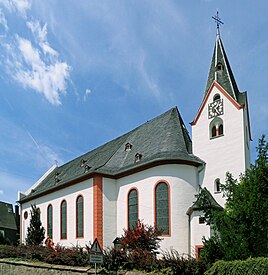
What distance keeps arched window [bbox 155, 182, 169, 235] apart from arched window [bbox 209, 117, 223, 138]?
4.72 m

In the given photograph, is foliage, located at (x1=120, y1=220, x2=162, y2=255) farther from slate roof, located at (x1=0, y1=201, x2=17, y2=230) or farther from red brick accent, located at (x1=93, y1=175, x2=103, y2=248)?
slate roof, located at (x1=0, y1=201, x2=17, y2=230)

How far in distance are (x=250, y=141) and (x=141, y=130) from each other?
33.0 ft

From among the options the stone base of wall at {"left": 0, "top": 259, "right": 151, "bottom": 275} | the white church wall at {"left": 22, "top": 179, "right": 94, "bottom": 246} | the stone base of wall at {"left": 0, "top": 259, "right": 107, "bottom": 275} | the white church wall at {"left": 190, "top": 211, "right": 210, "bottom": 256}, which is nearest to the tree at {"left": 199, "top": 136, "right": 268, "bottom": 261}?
the stone base of wall at {"left": 0, "top": 259, "right": 151, "bottom": 275}

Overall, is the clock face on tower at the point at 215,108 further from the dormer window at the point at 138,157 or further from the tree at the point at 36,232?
the tree at the point at 36,232

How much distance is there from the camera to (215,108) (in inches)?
1092

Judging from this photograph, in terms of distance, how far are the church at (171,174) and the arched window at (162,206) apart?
2 centimetres

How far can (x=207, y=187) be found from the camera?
88.2 ft

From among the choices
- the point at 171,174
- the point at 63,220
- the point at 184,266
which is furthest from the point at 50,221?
the point at 184,266

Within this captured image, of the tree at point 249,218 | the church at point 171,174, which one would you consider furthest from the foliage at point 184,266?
the church at point 171,174

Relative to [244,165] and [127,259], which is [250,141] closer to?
[244,165]

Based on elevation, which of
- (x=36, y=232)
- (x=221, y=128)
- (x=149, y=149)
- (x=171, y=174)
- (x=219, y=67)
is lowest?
(x=36, y=232)

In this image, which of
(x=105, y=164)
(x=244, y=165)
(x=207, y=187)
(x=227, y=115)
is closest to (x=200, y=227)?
(x=207, y=187)

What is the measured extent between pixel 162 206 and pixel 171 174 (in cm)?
224

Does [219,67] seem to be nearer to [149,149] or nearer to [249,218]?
[149,149]
